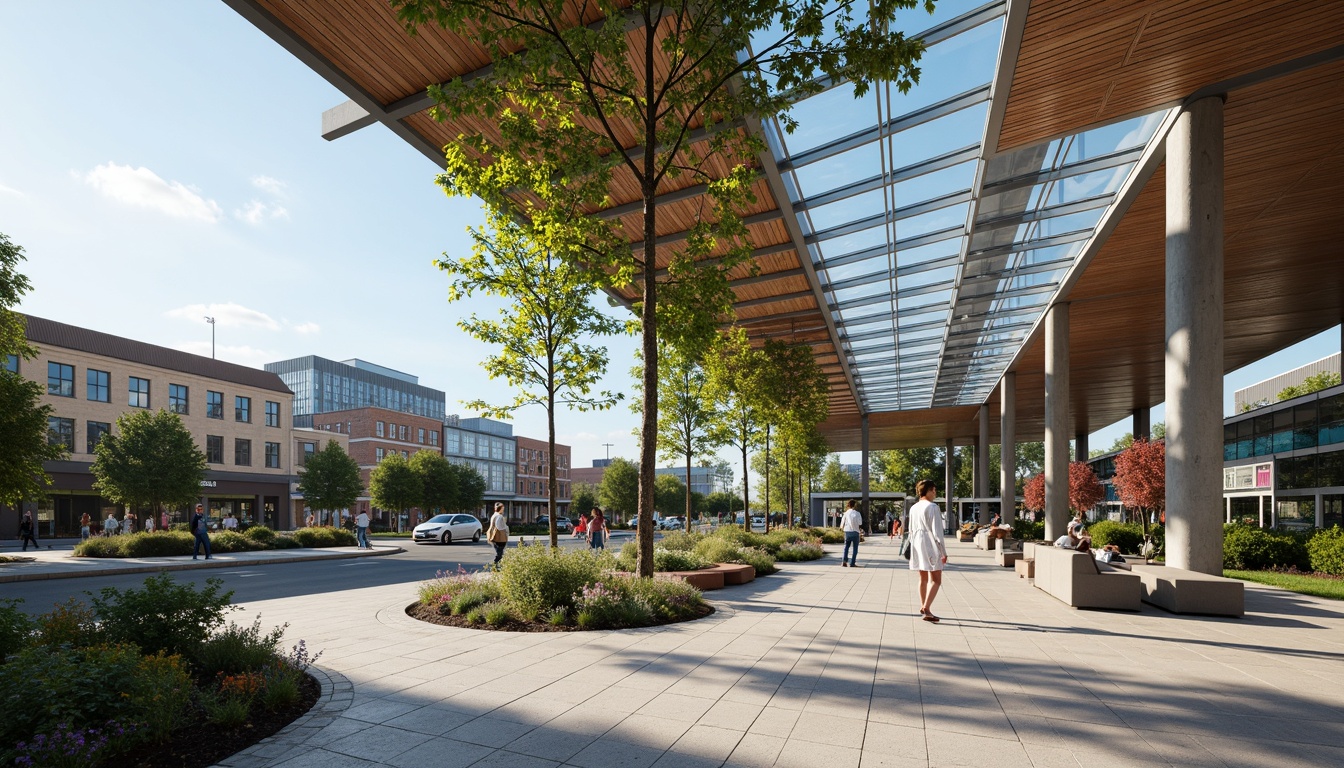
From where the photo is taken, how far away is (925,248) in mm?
18188

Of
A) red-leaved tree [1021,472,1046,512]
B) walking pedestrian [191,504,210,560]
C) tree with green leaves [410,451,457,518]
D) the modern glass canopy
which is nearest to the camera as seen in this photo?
the modern glass canopy

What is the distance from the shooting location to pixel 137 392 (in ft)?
136

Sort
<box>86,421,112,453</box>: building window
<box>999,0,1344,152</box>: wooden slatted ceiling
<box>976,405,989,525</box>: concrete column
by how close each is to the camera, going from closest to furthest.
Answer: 1. <box>999,0,1344,152</box>: wooden slatted ceiling
2. <box>86,421,112,453</box>: building window
3. <box>976,405,989,525</box>: concrete column

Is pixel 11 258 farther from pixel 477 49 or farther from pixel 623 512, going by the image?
pixel 623 512

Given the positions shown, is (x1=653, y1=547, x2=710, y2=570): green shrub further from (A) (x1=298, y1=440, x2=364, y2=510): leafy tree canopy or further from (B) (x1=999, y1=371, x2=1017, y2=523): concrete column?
(A) (x1=298, y1=440, x2=364, y2=510): leafy tree canopy

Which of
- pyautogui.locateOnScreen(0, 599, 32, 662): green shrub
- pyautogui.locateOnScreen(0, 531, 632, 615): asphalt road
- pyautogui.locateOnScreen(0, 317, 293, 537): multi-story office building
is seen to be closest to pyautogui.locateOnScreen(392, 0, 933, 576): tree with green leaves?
pyautogui.locateOnScreen(0, 599, 32, 662): green shrub

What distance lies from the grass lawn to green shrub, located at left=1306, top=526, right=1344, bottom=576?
0.95ft

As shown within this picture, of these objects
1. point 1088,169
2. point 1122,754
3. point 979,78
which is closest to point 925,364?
point 1088,169

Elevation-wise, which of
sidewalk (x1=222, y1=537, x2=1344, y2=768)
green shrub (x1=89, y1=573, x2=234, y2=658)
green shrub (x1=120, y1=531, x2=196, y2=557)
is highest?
green shrub (x1=89, y1=573, x2=234, y2=658)

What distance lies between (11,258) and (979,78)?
2540 centimetres

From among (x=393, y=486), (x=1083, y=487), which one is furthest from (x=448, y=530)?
(x=1083, y=487)

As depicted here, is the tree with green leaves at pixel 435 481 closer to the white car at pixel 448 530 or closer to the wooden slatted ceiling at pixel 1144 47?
the white car at pixel 448 530

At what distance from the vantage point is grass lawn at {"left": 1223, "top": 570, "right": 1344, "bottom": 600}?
43.0 feet

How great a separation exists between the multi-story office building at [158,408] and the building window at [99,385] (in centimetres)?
4
